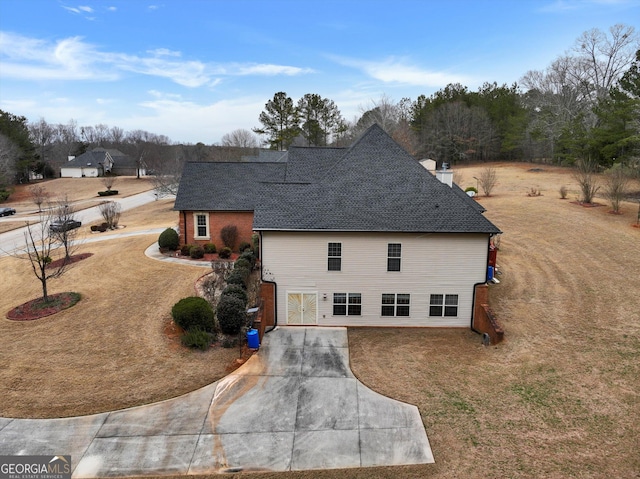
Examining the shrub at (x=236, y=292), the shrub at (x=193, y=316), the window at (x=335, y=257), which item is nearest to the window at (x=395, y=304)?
the window at (x=335, y=257)

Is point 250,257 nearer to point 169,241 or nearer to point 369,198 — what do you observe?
point 169,241

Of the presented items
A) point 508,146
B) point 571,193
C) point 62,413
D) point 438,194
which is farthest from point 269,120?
point 62,413

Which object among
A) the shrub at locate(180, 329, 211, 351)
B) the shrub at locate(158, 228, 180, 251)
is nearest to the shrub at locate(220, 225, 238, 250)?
the shrub at locate(158, 228, 180, 251)

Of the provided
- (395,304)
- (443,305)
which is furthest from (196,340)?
(443,305)

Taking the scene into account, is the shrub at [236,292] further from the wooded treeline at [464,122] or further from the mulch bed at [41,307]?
the wooded treeline at [464,122]

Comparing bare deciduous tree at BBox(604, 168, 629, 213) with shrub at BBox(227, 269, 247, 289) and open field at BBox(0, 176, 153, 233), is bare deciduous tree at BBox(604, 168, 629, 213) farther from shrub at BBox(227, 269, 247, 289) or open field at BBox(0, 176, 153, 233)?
open field at BBox(0, 176, 153, 233)
